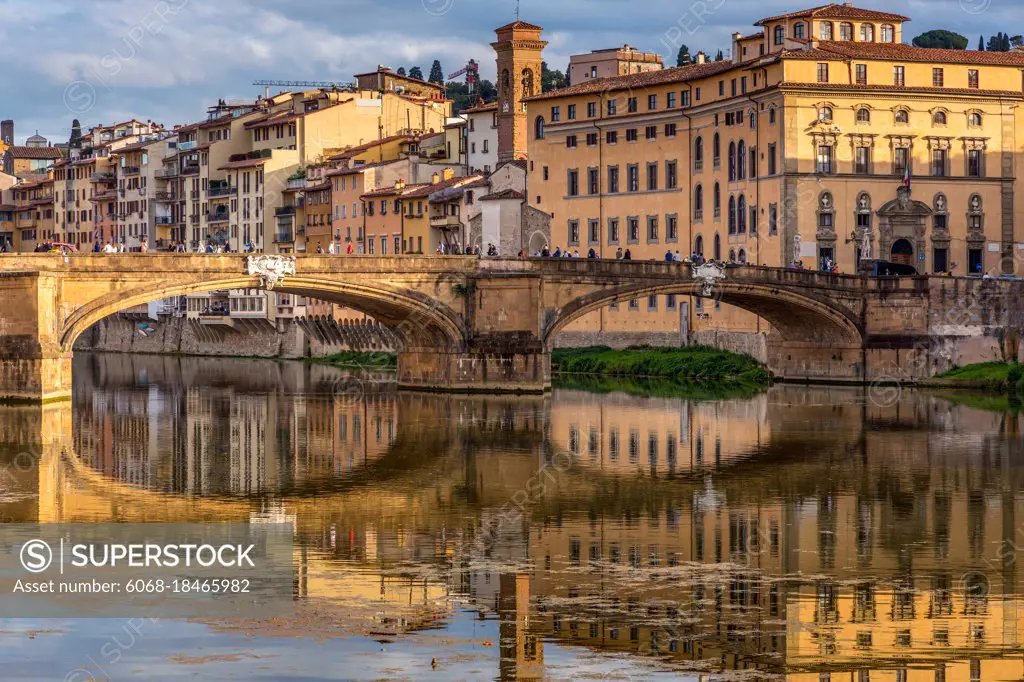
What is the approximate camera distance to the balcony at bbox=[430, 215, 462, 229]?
101562 millimetres

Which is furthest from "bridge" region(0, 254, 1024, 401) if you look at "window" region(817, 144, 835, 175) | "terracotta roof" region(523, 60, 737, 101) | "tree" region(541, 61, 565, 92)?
"tree" region(541, 61, 565, 92)

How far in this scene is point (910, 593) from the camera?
88.0 feet

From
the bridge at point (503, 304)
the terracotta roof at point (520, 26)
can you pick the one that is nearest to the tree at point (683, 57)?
the terracotta roof at point (520, 26)

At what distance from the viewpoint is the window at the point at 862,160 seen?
3152 inches

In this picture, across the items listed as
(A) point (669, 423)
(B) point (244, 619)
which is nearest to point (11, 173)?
(A) point (669, 423)

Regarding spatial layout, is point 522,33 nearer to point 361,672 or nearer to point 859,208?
point 859,208

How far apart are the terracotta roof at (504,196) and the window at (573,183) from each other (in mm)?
3475

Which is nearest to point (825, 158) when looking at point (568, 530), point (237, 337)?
point (568, 530)

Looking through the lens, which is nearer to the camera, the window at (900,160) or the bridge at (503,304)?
the bridge at (503,304)

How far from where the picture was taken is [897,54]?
3164 inches

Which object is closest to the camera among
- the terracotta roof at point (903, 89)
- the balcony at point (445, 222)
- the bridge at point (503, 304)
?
the bridge at point (503, 304)

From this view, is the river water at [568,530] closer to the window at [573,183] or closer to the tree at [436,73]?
the window at [573,183]

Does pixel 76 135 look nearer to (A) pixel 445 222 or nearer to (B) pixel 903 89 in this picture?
(A) pixel 445 222

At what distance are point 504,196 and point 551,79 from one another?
86.8 metres
